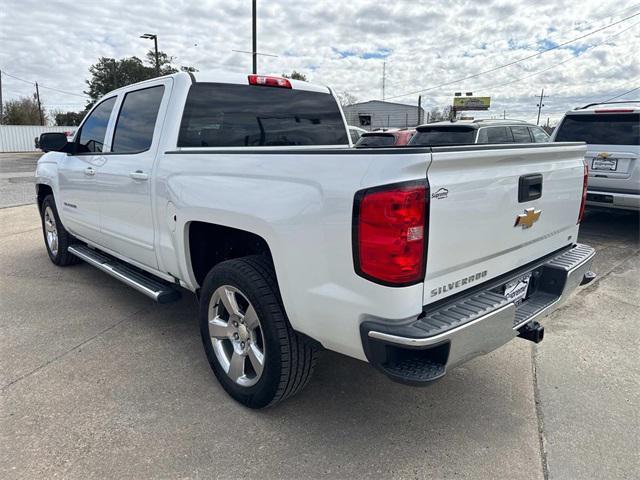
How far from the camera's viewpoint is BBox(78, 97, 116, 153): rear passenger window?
4.36 m

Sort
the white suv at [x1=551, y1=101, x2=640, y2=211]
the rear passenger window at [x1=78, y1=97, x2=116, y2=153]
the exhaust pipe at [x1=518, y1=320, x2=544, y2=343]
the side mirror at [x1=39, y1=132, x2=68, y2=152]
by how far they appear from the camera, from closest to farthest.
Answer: the exhaust pipe at [x1=518, y1=320, x2=544, y2=343] → the rear passenger window at [x1=78, y1=97, x2=116, y2=153] → the side mirror at [x1=39, y1=132, x2=68, y2=152] → the white suv at [x1=551, y1=101, x2=640, y2=211]

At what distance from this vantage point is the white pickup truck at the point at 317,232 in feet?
6.58

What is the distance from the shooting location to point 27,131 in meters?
39.5

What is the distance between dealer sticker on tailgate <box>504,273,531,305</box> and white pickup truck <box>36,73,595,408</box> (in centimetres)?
1

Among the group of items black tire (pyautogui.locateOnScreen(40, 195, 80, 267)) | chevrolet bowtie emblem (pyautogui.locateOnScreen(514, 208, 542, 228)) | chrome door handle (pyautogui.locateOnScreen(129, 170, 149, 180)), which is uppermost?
chrome door handle (pyautogui.locateOnScreen(129, 170, 149, 180))

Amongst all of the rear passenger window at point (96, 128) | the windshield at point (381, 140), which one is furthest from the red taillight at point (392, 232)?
the windshield at point (381, 140)

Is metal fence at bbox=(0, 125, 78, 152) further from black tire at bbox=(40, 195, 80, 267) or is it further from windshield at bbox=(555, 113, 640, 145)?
windshield at bbox=(555, 113, 640, 145)

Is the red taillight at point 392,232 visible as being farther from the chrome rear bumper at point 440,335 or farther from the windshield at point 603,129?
the windshield at point 603,129

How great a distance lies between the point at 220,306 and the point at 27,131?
44468mm

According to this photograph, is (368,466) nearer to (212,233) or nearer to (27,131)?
(212,233)

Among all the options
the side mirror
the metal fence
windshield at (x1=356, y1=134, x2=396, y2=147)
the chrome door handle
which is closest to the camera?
the chrome door handle

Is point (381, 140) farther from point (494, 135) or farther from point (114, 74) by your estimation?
point (114, 74)

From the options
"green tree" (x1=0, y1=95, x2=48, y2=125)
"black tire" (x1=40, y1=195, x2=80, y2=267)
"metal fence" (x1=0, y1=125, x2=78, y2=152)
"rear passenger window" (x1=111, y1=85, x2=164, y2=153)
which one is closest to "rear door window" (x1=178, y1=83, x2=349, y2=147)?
"rear passenger window" (x1=111, y1=85, x2=164, y2=153)

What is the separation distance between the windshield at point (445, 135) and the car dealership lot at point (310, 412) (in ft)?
18.6
